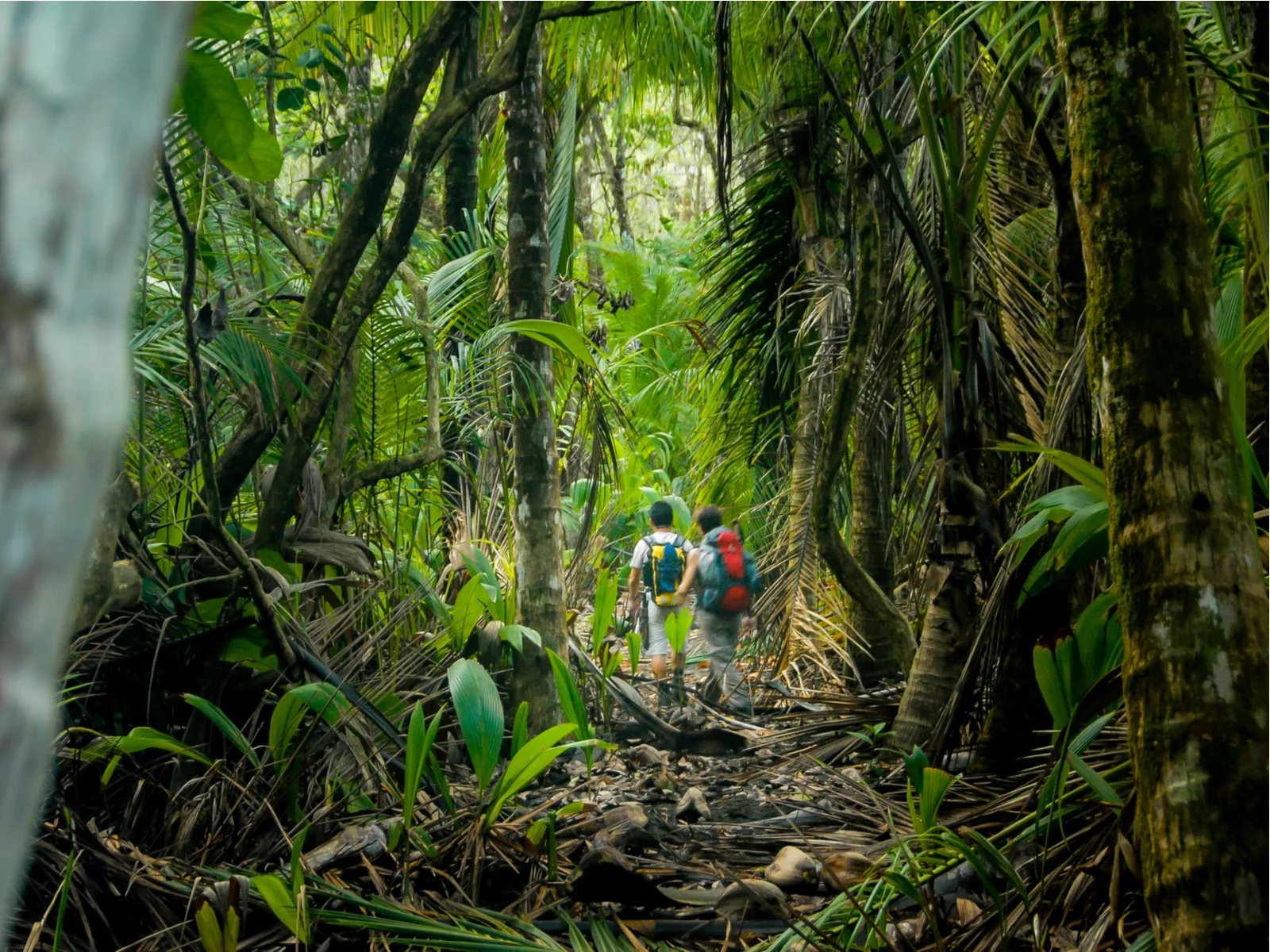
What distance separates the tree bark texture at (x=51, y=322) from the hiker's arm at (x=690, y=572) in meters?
6.18

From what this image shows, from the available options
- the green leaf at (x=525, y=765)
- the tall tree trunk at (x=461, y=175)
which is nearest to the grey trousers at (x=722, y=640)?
the tall tree trunk at (x=461, y=175)

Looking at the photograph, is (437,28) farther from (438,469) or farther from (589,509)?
(589,509)

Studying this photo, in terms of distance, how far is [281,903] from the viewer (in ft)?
6.38

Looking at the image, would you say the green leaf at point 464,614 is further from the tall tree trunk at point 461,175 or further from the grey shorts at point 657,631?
the tall tree trunk at point 461,175

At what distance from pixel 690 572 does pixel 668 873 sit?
3798 millimetres

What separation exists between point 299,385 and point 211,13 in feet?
5.14

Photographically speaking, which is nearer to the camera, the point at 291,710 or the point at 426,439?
the point at 291,710

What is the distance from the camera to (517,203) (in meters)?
4.40

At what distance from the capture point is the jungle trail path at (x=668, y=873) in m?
1.94

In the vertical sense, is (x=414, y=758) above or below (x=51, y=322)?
below

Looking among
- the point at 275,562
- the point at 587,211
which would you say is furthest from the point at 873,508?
the point at 587,211

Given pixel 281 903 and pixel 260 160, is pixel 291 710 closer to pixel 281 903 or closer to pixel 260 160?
pixel 281 903

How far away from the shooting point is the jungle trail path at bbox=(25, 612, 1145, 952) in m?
1.94

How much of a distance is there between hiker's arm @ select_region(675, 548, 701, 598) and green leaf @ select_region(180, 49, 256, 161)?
5.02 m
